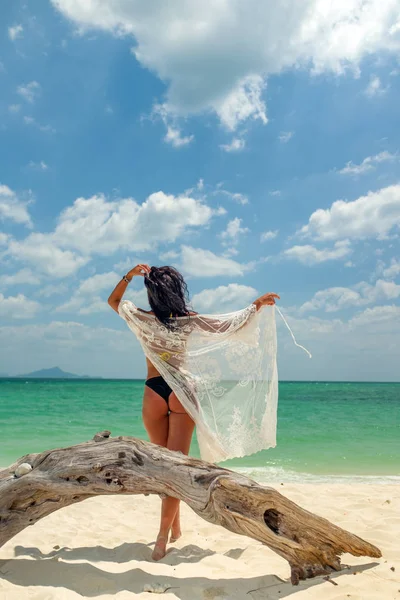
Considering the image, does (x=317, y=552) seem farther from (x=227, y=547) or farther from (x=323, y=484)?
(x=323, y=484)

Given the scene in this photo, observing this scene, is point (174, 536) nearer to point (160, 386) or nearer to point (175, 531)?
point (175, 531)

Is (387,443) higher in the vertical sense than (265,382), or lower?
lower

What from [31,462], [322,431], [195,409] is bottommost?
[322,431]

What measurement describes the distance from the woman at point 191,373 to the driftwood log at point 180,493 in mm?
473

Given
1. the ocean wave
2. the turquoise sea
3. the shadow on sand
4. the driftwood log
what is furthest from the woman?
the turquoise sea

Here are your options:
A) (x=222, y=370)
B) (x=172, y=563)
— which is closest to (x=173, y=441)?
(x=222, y=370)

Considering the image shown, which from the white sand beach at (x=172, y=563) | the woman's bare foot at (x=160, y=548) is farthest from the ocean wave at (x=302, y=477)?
the woman's bare foot at (x=160, y=548)

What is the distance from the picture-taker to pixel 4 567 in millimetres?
3492

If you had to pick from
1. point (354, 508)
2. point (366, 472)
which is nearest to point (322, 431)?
point (366, 472)

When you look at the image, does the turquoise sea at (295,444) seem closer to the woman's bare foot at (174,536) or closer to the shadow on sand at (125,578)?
the woman's bare foot at (174,536)

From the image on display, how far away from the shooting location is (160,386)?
3.85 metres

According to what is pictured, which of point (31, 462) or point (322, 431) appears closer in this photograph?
point (31, 462)

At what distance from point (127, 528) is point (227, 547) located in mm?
1154

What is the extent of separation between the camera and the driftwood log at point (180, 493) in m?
3.08
